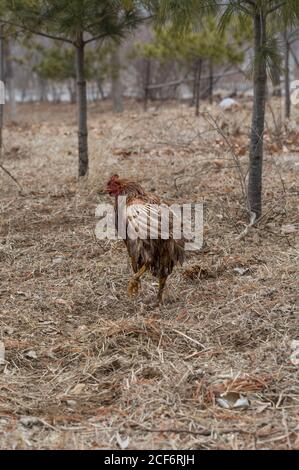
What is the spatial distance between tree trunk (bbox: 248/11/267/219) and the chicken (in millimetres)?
1887

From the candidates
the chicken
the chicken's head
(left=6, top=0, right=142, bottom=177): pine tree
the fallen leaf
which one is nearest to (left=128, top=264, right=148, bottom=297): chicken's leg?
the chicken

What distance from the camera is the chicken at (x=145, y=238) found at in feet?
13.0

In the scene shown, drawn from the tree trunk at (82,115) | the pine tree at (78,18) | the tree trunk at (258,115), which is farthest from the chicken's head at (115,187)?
the tree trunk at (82,115)

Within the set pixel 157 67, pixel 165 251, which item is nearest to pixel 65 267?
pixel 165 251

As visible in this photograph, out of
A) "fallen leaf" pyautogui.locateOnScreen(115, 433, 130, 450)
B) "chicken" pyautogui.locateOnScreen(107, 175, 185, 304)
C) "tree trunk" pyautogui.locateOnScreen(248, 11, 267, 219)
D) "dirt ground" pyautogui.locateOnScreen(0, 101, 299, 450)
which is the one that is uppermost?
"tree trunk" pyautogui.locateOnScreen(248, 11, 267, 219)

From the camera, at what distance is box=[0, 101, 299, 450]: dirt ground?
2.83 metres

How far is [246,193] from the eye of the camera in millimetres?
6148

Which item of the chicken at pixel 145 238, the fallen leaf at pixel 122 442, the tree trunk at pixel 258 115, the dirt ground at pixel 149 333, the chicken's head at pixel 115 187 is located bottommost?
the fallen leaf at pixel 122 442

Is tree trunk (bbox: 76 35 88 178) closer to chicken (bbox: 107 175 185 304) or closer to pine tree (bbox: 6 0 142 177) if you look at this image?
pine tree (bbox: 6 0 142 177)

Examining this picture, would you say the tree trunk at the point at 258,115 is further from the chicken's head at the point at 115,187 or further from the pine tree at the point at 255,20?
the chicken's head at the point at 115,187

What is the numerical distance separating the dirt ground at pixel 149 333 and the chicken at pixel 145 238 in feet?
1.09
